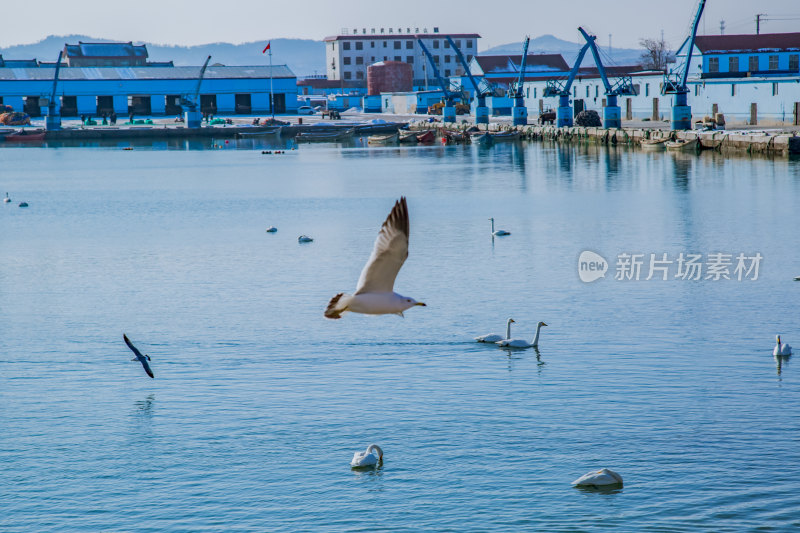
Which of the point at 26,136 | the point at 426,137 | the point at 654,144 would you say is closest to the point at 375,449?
the point at 654,144

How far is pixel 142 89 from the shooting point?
125 meters

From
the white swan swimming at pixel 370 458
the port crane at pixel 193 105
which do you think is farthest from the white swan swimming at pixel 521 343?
the port crane at pixel 193 105

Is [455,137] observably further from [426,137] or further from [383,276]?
[383,276]

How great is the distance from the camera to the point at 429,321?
26.4m

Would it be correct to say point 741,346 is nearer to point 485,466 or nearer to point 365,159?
point 485,466

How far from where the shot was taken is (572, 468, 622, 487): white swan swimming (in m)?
16.3

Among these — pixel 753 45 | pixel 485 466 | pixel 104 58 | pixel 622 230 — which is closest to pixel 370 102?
pixel 104 58

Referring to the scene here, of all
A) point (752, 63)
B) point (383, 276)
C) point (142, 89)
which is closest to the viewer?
point (383, 276)

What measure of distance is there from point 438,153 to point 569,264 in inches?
2081

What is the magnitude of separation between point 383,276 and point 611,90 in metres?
83.1

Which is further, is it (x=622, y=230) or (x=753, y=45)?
(x=753, y=45)

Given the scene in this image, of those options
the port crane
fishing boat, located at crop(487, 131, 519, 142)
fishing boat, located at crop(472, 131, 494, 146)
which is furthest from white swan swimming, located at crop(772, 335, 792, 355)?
the port crane

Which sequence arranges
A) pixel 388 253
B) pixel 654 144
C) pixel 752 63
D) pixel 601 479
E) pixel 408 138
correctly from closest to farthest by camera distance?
pixel 388 253, pixel 601 479, pixel 654 144, pixel 752 63, pixel 408 138

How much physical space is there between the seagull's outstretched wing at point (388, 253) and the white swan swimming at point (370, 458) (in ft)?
19.1
